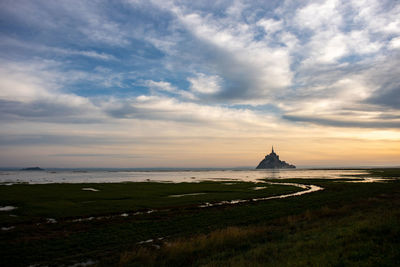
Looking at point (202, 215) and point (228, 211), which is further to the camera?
point (228, 211)

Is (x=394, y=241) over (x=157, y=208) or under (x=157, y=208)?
over

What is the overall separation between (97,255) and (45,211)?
21323mm

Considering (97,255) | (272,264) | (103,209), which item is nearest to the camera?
(272,264)

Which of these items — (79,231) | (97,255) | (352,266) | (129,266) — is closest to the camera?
(352,266)

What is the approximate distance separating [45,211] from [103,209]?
7306mm

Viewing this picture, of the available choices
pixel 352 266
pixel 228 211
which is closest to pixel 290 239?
pixel 352 266

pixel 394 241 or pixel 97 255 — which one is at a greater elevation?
pixel 394 241

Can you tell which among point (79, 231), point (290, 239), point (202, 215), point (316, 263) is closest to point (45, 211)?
point (79, 231)

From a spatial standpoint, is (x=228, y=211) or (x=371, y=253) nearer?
(x=371, y=253)

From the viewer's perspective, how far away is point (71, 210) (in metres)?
34.4

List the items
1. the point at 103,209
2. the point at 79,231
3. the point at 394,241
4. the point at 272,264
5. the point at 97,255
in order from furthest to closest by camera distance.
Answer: the point at 103,209 → the point at 79,231 → the point at 97,255 → the point at 394,241 → the point at 272,264

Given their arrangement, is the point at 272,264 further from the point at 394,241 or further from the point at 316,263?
the point at 394,241

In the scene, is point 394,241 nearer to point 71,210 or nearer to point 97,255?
point 97,255

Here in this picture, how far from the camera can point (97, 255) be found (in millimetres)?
17266
